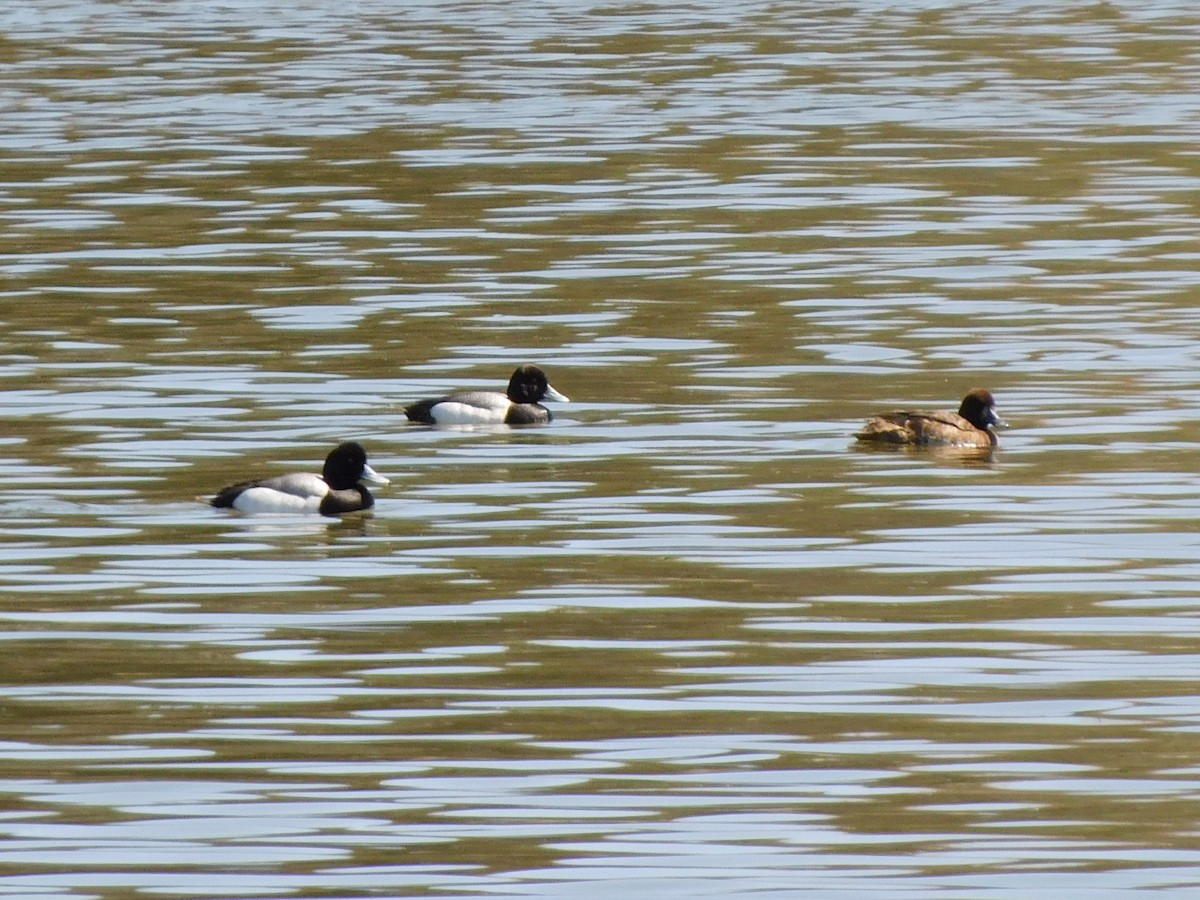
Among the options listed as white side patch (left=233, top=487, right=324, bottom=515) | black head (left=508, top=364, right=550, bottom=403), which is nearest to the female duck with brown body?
black head (left=508, top=364, right=550, bottom=403)

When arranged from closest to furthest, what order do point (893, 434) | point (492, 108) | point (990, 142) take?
point (893, 434), point (990, 142), point (492, 108)

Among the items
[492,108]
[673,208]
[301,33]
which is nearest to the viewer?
[673,208]

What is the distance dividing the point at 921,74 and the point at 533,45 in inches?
365

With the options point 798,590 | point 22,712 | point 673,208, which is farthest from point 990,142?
point 22,712

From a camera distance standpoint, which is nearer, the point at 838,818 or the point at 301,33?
the point at 838,818

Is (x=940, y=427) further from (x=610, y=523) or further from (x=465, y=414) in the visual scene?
(x=465, y=414)

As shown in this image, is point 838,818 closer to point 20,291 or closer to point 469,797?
point 469,797

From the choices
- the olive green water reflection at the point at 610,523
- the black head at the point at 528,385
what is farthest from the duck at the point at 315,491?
the black head at the point at 528,385

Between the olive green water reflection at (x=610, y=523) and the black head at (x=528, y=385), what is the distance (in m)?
0.31

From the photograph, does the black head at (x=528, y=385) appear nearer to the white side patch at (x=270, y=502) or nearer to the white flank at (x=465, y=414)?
the white flank at (x=465, y=414)

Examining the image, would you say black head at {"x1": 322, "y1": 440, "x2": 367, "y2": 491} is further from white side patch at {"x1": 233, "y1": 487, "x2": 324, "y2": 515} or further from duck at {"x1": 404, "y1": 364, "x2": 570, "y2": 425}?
duck at {"x1": 404, "y1": 364, "x2": 570, "y2": 425}

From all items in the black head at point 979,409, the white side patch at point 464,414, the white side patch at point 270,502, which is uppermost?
the black head at point 979,409

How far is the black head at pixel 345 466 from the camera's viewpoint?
14.5m

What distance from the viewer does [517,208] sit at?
28.3 metres
